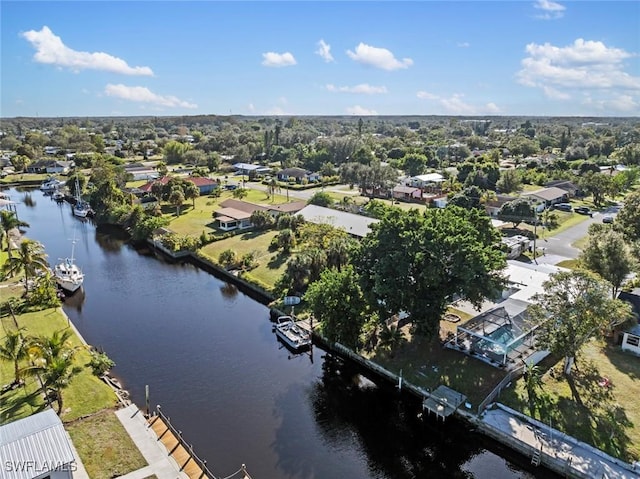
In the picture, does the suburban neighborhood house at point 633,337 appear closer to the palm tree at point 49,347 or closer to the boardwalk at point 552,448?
the boardwalk at point 552,448

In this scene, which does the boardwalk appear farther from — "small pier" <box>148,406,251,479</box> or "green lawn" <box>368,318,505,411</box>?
"small pier" <box>148,406,251,479</box>

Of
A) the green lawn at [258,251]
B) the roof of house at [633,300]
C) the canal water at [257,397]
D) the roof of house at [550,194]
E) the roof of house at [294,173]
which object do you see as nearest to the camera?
the canal water at [257,397]

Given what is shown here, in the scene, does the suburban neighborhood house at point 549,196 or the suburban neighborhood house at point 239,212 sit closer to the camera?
the suburban neighborhood house at point 239,212

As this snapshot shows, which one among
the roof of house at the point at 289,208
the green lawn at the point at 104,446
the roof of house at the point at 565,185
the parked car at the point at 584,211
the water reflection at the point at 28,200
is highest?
the roof of house at the point at 565,185

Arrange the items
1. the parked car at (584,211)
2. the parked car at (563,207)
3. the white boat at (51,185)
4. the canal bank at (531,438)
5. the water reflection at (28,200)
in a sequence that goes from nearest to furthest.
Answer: the canal bank at (531,438) → the parked car at (584,211) → the parked car at (563,207) → the water reflection at (28,200) → the white boat at (51,185)

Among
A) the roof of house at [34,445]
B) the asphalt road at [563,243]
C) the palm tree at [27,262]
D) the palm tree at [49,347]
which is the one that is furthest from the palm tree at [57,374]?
the asphalt road at [563,243]

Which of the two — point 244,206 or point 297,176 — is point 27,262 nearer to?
point 244,206

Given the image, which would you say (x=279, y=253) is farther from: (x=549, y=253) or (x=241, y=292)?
(x=549, y=253)
